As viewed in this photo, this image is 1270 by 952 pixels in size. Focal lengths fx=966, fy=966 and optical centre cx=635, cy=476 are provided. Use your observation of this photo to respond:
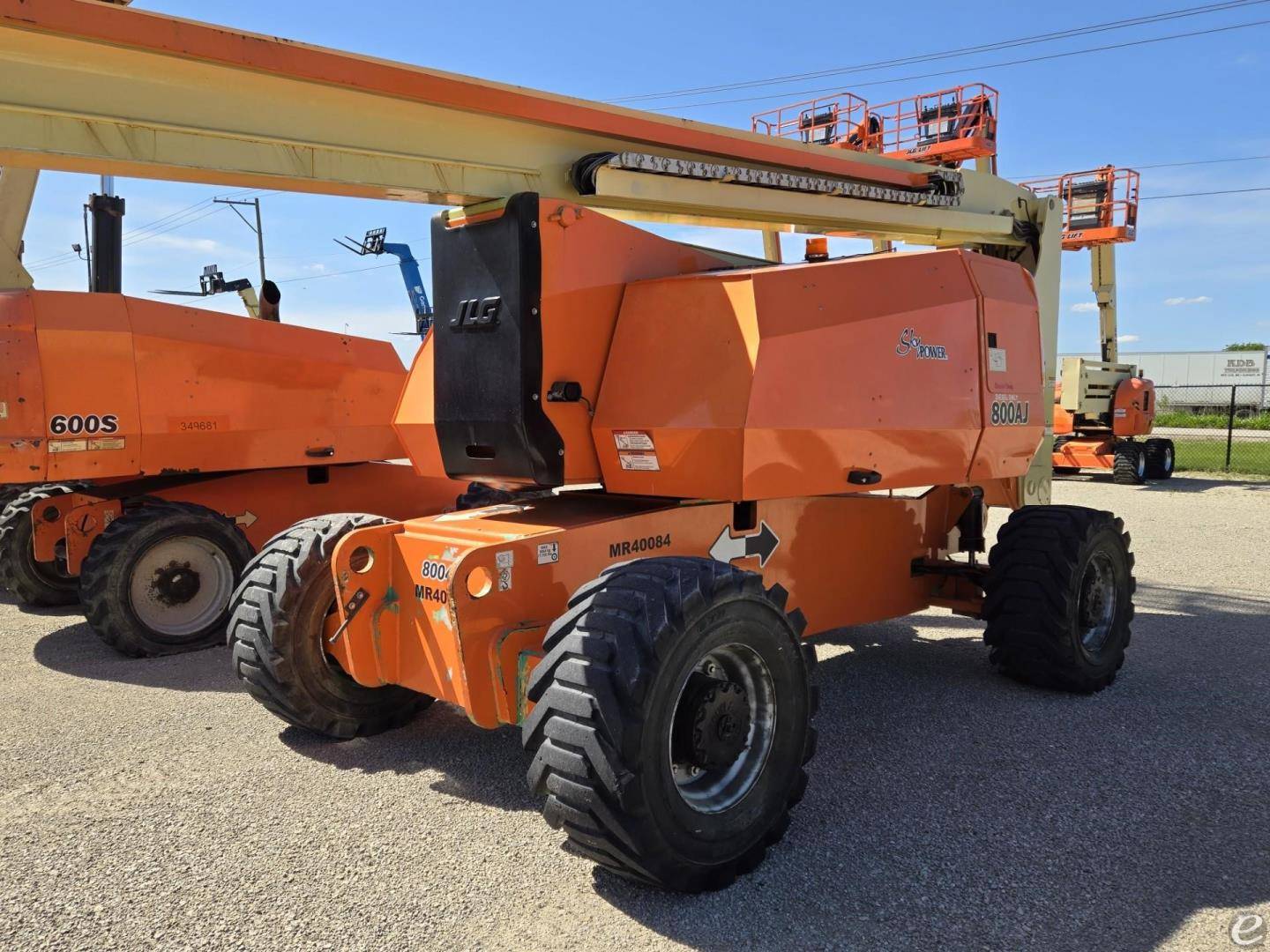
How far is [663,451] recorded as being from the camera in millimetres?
4617

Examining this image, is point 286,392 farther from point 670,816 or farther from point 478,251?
point 670,816

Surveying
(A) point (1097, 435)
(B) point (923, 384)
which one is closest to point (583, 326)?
(B) point (923, 384)

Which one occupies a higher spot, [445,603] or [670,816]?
[445,603]

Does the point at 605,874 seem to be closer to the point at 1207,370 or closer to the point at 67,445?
the point at 67,445

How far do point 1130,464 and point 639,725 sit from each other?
61.6 ft

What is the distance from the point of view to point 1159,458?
19.8 meters


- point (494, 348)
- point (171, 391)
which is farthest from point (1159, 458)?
point (494, 348)

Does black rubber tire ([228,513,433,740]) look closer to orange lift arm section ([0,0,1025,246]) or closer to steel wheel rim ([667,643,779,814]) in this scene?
orange lift arm section ([0,0,1025,246])

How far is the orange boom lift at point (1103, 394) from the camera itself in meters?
19.4

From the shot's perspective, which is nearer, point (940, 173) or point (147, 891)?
point (147, 891)

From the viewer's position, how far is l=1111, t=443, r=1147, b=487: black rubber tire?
1923 centimetres

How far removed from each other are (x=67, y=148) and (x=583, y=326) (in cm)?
223

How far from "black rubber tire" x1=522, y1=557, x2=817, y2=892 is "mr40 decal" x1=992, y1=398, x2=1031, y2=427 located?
105 inches

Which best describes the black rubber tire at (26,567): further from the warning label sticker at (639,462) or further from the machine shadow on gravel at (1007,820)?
the machine shadow on gravel at (1007,820)
